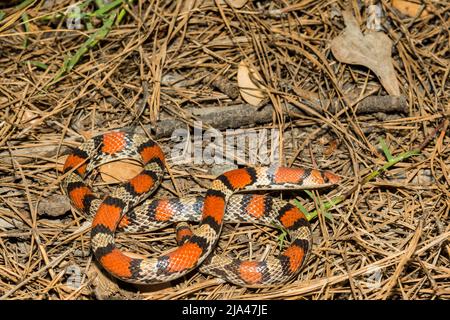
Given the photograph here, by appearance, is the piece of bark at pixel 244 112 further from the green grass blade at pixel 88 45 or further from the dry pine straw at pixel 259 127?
the green grass blade at pixel 88 45

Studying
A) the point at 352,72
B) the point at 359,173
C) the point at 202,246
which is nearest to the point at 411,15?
the point at 352,72

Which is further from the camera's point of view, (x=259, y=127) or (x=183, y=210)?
(x=259, y=127)

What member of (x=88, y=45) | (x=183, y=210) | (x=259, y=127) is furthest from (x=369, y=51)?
(x=88, y=45)

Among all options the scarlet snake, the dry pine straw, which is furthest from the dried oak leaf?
the scarlet snake

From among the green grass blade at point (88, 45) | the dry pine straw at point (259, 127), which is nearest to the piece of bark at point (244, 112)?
the dry pine straw at point (259, 127)

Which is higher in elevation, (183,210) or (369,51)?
Result: (369,51)

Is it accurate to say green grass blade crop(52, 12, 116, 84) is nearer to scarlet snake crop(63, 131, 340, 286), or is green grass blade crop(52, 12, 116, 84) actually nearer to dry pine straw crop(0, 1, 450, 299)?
dry pine straw crop(0, 1, 450, 299)

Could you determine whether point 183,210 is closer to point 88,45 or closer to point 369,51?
point 88,45
